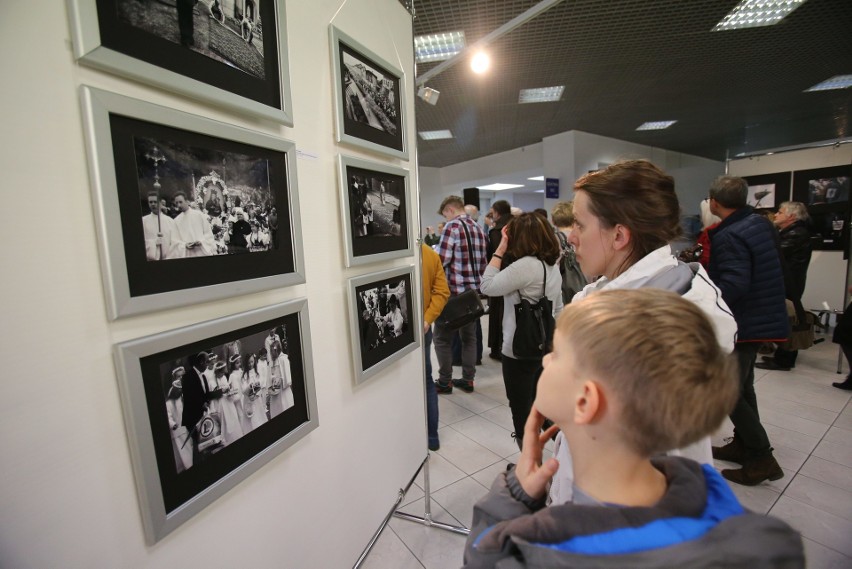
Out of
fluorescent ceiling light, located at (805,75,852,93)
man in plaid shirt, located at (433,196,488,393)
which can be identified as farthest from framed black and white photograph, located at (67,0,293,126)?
fluorescent ceiling light, located at (805,75,852,93)

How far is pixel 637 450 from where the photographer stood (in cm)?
62

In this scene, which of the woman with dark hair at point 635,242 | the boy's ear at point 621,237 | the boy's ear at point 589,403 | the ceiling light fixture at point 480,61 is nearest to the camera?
the boy's ear at point 589,403

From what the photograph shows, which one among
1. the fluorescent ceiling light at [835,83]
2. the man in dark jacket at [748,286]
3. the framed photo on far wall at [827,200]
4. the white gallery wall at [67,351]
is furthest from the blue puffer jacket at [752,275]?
the fluorescent ceiling light at [835,83]

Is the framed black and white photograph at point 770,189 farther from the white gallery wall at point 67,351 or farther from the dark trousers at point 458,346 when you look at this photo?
the white gallery wall at point 67,351

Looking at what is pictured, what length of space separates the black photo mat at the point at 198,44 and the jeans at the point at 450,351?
271 cm

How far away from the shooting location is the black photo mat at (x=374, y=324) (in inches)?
56.0

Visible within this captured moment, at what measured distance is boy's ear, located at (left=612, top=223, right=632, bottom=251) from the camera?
1077mm

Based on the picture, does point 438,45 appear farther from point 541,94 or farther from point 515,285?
point 515,285

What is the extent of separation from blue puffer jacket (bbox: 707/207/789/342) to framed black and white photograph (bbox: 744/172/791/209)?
4049 mm

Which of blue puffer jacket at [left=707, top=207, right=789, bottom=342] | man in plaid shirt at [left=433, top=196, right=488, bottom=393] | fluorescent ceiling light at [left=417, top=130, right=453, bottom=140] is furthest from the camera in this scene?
fluorescent ceiling light at [left=417, top=130, right=453, bottom=140]

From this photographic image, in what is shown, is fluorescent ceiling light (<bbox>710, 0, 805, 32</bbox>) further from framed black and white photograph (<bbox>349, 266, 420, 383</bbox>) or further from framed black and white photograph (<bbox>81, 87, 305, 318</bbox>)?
framed black and white photograph (<bbox>81, 87, 305, 318</bbox>)

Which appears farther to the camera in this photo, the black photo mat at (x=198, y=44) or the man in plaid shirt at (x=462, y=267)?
the man in plaid shirt at (x=462, y=267)

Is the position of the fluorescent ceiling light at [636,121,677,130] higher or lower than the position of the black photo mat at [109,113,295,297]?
higher

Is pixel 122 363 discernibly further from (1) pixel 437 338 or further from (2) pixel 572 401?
(1) pixel 437 338
